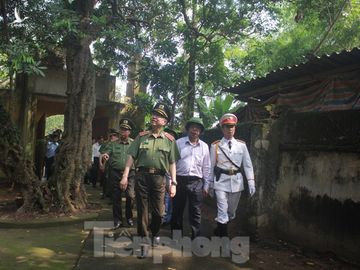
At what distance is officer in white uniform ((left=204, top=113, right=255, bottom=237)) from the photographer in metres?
5.69

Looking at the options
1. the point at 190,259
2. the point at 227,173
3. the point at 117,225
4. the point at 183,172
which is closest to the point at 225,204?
the point at 227,173

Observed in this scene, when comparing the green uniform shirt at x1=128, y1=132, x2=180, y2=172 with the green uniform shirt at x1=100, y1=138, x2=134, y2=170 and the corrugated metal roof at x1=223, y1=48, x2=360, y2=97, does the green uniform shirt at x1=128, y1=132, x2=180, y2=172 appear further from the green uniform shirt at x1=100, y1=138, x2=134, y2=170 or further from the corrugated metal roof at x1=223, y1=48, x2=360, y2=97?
the corrugated metal roof at x1=223, y1=48, x2=360, y2=97

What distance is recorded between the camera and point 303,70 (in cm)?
867

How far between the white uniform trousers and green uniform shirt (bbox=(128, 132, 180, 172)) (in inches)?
32.2

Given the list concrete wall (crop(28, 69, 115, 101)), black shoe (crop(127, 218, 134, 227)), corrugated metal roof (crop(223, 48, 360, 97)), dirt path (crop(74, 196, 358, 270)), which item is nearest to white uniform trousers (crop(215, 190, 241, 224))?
dirt path (crop(74, 196, 358, 270))

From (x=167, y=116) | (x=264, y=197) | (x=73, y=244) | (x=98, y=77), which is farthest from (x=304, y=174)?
(x=98, y=77)

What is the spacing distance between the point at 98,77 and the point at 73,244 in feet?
29.9

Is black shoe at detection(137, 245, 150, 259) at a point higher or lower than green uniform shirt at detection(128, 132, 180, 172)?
lower

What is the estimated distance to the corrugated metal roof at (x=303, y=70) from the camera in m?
7.41

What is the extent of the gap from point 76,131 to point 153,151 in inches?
140

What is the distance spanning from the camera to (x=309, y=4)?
12.7 meters

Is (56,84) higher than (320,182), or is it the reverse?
(56,84)

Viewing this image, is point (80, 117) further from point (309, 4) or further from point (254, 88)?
point (309, 4)

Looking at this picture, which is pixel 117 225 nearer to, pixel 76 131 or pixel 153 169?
pixel 153 169
